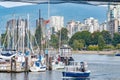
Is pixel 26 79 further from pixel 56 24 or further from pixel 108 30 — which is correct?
pixel 108 30

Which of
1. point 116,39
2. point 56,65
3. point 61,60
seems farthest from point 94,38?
point 56,65

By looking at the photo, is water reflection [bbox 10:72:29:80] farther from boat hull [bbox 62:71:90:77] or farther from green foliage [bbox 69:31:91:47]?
green foliage [bbox 69:31:91:47]

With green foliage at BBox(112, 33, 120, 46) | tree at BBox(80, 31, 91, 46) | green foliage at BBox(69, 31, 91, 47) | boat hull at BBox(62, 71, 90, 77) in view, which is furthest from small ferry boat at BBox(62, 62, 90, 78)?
green foliage at BBox(112, 33, 120, 46)

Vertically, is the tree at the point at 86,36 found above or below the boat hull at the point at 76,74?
above

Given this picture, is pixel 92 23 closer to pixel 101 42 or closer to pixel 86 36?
pixel 86 36

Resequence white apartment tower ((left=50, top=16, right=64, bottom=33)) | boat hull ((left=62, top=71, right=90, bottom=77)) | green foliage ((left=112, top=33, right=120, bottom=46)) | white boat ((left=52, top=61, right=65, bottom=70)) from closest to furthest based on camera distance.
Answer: boat hull ((left=62, top=71, right=90, bottom=77))
white boat ((left=52, top=61, right=65, bottom=70))
white apartment tower ((left=50, top=16, right=64, bottom=33))
green foliage ((left=112, top=33, right=120, bottom=46))

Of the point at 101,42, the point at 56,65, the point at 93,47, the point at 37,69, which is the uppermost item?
the point at 101,42

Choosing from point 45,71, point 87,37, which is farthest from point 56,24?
point 45,71

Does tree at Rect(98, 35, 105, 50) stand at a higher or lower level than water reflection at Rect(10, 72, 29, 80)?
higher

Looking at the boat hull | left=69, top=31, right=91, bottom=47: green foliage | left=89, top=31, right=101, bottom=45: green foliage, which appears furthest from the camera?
left=89, top=31, right=101, bottom=45: green foliage

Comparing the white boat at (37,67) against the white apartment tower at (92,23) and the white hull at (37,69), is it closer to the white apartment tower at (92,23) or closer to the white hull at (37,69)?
the white hull at (37,69)

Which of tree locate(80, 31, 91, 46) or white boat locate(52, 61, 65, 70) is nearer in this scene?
white boat locate(52, 61, 65, 70)

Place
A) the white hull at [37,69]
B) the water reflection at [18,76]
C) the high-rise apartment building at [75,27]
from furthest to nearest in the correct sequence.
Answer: the high-rise apartment building at [75,27], the white hull at [37,69], the water reflection at [18,76]

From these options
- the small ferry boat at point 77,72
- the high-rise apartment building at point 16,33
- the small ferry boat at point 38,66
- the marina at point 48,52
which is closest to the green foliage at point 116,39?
the marina at point 48,52
